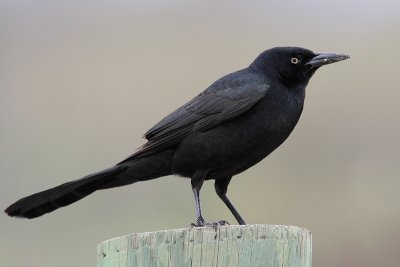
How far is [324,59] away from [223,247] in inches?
101

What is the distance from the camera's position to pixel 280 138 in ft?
22.1

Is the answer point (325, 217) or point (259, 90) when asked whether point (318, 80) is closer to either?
point (325, 217)

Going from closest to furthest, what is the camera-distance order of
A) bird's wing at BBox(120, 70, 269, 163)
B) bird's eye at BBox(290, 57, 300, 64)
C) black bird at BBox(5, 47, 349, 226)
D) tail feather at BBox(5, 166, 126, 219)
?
tail feather at BBox(5, 166, 126, 219) → black bird at BBox(5, 47, 349, 226) → bird's wing at BBox(120, 70, 269, 163) → bird's eye at BBox(290, 57, 300, 64)

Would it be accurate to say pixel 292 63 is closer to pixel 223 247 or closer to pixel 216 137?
pixel 216 137

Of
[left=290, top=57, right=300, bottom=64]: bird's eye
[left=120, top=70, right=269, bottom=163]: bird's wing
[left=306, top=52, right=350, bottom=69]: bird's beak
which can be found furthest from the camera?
[left=290, top=57, right=300, bottom=64]: bird's eye

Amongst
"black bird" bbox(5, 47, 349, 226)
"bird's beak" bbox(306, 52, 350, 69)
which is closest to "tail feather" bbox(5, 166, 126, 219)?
"black bird" bbox(5, 47, 349, 226)

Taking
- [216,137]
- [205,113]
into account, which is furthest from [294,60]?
[216,137]

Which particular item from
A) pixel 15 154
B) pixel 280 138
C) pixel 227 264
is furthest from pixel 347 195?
pixel 227 264

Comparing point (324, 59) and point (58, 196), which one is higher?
point (324, 59)

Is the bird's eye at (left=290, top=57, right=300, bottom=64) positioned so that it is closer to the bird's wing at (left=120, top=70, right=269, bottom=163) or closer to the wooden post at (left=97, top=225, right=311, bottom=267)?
the bird's wing at (left=120, top=70, right=269, bottom=163)

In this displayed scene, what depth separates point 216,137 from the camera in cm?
675

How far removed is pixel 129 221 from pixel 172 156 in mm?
3234

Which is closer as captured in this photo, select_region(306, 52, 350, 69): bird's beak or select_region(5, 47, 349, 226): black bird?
select_region(5, 47, 349, 226): black bird

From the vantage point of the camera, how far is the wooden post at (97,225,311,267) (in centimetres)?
482
